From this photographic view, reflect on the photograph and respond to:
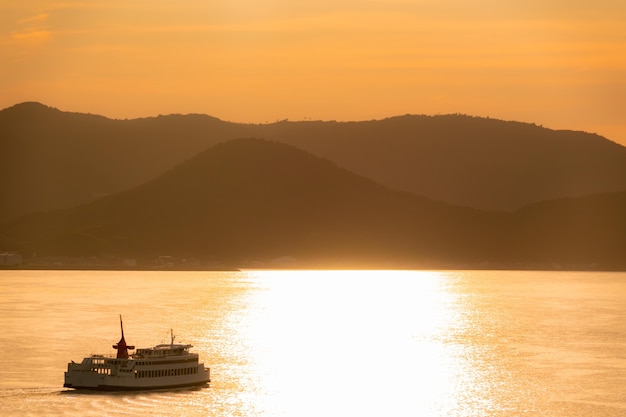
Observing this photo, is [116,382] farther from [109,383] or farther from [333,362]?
[333,362]

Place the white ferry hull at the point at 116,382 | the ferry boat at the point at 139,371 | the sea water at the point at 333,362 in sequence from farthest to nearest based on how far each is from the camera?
the ferry boat at the point at 139,371, the white ferry hull at the point at 116,382, the sea water at the point at 333,362

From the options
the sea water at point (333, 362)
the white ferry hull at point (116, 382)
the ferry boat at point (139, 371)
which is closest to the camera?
the sea water at point (333, 362)

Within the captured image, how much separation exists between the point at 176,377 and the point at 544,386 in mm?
31609

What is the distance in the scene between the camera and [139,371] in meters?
98.9

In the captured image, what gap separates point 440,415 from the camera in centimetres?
9044

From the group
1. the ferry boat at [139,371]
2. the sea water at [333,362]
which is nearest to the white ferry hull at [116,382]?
the ferry boat at [139,371]

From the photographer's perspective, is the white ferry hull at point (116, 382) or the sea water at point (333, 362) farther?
the white ferry hull at point (116, 382)

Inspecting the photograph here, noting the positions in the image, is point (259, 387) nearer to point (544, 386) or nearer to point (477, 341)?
point (544, 386)

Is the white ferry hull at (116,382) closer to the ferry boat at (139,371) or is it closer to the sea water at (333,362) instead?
the ferry boat at (139,371)

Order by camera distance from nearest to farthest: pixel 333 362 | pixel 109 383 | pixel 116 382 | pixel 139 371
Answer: pixel 116 382 < pixel 109 383 < pixel 139 371 < pixel 333 362

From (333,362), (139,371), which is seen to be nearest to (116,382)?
(139,371)

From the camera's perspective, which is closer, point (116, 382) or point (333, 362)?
point (116, 382)

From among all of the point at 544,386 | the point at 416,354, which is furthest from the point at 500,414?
the point at 416,354

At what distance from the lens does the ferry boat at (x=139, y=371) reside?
97750 millimetres
